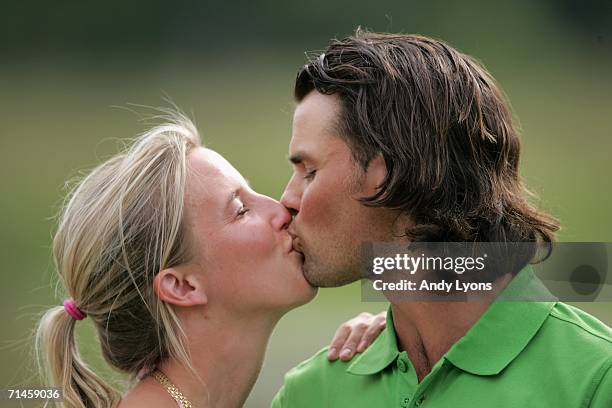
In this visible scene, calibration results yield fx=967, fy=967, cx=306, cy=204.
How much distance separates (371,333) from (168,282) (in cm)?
61

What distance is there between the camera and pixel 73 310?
269 centimetres

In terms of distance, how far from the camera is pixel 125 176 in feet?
8.71

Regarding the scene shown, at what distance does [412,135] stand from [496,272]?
459 mm

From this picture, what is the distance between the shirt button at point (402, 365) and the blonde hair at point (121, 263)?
22.9 inches

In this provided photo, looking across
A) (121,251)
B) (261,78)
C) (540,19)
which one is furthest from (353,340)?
(540,19)

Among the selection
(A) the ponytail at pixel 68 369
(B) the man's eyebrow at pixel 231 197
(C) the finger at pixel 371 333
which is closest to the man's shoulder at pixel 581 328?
(C) the finger at pixel 371 333

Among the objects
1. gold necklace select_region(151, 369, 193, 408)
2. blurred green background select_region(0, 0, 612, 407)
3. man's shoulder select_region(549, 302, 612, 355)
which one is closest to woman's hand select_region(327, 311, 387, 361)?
gold necklace select_region(151, 369, 193, 408)

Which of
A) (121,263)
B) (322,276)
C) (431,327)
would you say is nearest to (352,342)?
(322,276)

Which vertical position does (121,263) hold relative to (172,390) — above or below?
above

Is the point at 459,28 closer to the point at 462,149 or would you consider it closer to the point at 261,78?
the point at 261,78

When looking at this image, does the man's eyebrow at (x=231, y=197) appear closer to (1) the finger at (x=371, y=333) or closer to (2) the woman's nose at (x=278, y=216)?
(2) the woman's nose at (x=278, y=216)

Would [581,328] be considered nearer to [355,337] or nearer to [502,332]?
[502,332]

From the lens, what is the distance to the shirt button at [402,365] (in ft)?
8.18

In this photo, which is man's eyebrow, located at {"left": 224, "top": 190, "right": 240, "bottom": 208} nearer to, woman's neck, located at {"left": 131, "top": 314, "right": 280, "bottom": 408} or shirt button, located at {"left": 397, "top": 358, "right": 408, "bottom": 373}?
woman's neck, located at {"left": 131, "top": 314, "right": 280, "bottom": 408}
